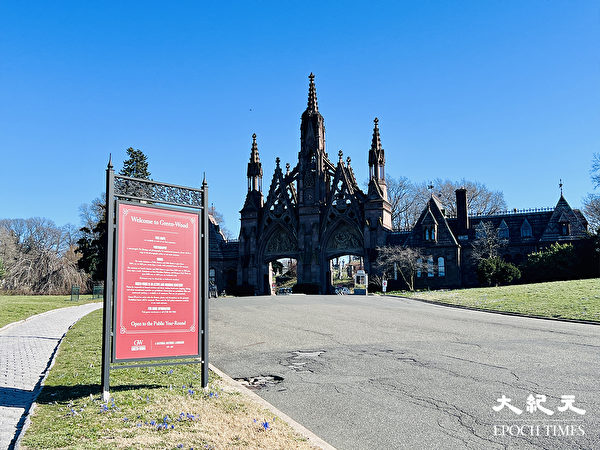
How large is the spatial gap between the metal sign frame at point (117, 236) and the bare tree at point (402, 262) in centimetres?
4309

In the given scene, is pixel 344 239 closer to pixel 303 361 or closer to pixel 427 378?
pixel 303 361

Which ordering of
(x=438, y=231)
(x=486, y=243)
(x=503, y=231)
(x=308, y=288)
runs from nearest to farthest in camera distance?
1. (x=486, y=243)
2. (x=438, y=231)
3. (x=503, y=231)
4. (x=308, y=288)

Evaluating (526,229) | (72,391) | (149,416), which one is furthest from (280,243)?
(149,416)

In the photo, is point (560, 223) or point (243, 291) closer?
Answer: point (560, 223)

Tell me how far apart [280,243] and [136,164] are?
65.0 ft

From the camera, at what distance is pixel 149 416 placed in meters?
7.57

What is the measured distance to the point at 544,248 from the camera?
52.2 metres

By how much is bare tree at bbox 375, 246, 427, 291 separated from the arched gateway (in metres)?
1.78

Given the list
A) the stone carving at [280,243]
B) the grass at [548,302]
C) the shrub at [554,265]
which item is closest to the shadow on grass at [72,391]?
the grass at [548,302]

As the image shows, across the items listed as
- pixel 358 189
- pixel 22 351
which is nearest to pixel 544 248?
pixel 358 189

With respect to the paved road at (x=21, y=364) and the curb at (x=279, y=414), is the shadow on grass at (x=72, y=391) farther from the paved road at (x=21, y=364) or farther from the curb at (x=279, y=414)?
the curb at (x=279, y=414)

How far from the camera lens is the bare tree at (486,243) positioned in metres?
52.9

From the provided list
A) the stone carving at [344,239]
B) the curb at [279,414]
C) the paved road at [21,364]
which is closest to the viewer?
the curb at [279,414]

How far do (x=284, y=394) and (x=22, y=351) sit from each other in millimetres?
8930
